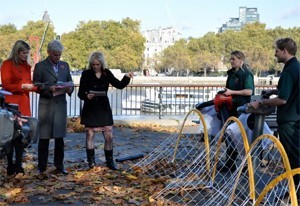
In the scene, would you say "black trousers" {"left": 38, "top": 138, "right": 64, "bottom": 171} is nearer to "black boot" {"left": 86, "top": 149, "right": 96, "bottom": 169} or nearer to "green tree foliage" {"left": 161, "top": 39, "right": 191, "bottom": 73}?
"black boot" {"left": 86, "top": 149, "right": 96, "bottom": 169}

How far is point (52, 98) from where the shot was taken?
6.74m

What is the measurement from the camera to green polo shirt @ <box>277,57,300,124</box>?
5.07 meters

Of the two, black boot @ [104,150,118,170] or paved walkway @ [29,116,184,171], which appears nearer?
black boot @ [104,150,118,170]

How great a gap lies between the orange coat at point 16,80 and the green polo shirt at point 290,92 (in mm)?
3310

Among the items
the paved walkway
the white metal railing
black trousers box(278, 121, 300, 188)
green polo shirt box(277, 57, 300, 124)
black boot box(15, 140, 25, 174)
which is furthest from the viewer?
the white metal railing

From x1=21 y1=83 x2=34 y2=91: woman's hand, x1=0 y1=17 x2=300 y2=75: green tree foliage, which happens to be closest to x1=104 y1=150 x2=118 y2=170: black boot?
x1=21 y1=83 x2=34 y2=91: woman's hand

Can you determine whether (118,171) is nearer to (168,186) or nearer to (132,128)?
(168,186)

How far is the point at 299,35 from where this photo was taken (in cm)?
9712

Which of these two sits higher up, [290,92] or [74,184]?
[290,92]

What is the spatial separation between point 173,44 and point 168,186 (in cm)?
9576

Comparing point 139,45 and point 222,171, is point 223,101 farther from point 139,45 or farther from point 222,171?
point 139,45

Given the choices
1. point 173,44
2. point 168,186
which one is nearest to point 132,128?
point 168,186

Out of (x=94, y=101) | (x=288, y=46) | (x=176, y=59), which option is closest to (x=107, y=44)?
(x=176, y=59)

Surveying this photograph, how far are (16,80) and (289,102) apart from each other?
11.5ft
